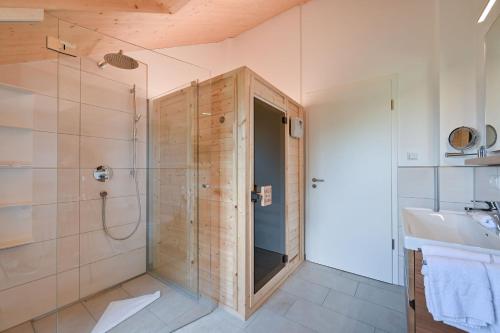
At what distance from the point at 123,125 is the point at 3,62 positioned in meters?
0.87

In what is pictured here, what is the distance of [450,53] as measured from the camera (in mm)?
1812

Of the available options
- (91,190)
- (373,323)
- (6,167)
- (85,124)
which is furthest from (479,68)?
(6,167)

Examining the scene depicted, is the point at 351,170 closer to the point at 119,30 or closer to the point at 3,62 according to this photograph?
the point at 119,30

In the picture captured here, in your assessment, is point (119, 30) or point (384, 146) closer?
point (119, 30)

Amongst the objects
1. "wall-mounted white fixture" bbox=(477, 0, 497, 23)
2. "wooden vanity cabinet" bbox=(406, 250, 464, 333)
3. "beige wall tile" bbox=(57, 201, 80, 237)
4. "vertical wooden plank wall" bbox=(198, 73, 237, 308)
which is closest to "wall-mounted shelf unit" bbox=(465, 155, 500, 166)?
"wooden vanity cabinet" bbox=(406, 250, 464, 333)

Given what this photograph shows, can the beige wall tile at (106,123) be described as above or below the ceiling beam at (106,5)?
below

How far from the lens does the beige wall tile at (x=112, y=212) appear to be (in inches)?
75.9

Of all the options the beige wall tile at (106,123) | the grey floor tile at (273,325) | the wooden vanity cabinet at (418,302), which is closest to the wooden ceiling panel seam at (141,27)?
the beige wall tile at (106,123)

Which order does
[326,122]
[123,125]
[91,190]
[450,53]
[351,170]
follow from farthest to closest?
1. [326,122]
2. [351,170]
3. [123,125]
4. [91,190]
5. [450,53]

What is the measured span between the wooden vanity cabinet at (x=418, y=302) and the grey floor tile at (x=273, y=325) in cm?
76

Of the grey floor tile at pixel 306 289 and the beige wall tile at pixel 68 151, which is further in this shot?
the grey floor tile at pixel 306 289

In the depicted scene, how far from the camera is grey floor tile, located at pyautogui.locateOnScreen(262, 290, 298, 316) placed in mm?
1796

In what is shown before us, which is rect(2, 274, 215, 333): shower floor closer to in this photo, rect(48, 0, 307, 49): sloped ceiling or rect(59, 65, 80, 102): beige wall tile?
rect(59, 65, 80, 102): beige wall tile

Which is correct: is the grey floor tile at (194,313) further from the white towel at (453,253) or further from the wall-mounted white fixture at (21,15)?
the wall-mounted white fixture at (21,15)
